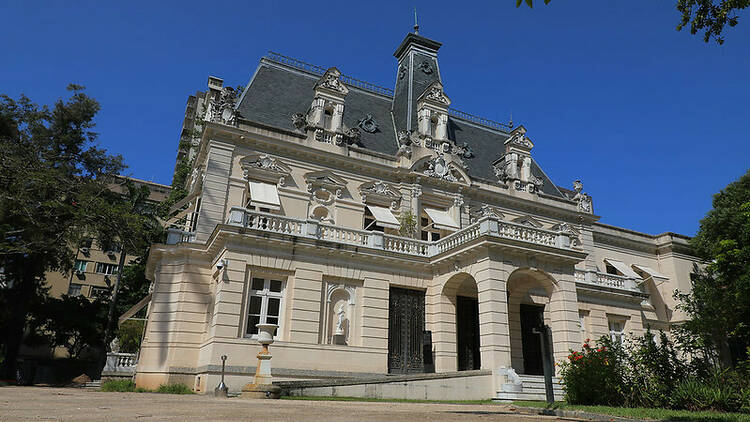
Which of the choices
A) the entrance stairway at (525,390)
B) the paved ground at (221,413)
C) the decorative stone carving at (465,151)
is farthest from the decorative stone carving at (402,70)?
the paved ground at (221,413)

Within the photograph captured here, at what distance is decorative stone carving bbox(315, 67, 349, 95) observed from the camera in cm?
2677

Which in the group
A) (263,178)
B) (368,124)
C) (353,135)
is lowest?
(263,178)

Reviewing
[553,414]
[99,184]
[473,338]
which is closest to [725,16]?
[553,414]

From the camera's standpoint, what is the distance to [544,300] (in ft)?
79.9

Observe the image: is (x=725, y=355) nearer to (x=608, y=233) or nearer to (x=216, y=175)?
(x=608, y=233)

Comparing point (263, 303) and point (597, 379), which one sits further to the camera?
point (263, 303)

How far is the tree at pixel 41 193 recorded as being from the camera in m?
25.0

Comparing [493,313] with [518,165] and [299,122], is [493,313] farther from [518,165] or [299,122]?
[518,165]

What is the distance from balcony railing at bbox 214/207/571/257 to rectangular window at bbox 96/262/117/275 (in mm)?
42251

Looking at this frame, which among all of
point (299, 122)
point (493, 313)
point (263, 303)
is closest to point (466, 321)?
point (493, 313)

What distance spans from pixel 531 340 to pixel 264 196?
47.0 ft

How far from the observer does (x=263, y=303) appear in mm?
19297

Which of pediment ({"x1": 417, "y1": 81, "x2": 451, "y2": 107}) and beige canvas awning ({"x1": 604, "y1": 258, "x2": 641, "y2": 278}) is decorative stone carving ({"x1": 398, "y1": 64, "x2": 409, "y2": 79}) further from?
beige canvas awning ({"x1": 604, "y1": 258, "x2": 641, "y2": 278})

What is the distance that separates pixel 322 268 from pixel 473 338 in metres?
7.73
